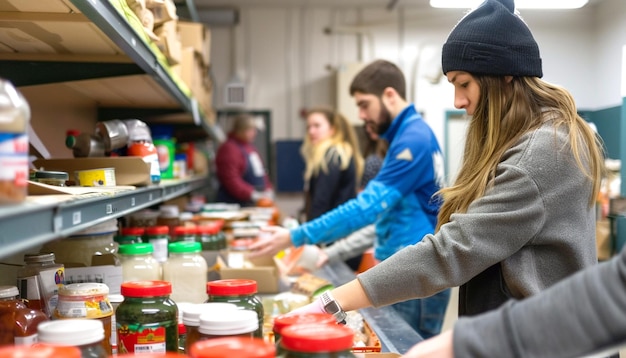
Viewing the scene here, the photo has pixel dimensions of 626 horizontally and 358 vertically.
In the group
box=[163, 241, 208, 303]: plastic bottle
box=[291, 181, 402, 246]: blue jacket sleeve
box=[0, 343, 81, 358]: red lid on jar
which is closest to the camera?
box=[0, 343, 81, 358]: red lid on jar

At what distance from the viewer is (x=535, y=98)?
5.67ft

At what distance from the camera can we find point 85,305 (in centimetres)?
145

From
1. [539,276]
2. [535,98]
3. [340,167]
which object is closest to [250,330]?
[539,276]

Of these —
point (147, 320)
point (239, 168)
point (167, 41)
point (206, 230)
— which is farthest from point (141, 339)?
point (239, 168)

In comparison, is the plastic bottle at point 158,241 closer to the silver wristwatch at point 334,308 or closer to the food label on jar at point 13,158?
the silver wristwatch at point 334,308

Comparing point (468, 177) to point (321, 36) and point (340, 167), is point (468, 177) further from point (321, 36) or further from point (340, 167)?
point (321, 36)

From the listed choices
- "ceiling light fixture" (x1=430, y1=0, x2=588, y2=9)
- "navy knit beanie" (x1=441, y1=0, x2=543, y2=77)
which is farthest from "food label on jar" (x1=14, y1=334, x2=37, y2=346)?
"ceiling light fixture" (x1=430, y1=0, x2=588, y2=9)

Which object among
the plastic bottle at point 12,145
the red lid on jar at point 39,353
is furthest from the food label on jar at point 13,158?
the red lid on jar at point 39,353

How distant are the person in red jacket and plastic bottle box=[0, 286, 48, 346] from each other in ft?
17.9

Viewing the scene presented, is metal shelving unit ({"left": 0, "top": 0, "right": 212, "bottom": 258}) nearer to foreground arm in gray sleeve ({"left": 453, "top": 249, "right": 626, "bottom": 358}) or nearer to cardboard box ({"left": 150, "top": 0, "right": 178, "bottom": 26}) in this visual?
cardboard box ({"left": 150, "top": 0, "right": 178, "bottom": 26})

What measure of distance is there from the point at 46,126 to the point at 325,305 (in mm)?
1619

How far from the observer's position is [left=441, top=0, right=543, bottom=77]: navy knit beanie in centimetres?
169

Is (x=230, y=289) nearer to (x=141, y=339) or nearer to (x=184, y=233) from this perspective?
(x=141, y=339)

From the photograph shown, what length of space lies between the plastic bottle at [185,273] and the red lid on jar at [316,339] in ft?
3.33
